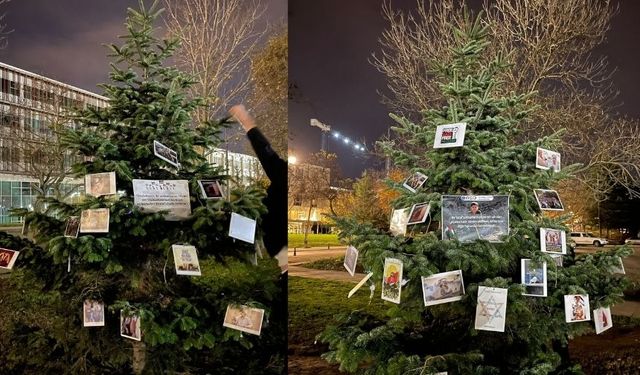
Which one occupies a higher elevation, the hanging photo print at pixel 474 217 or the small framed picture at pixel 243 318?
the hanging photo print at pixel 474 217

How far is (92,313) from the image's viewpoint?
9.07ft

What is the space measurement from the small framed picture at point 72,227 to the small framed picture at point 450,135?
1.64 metres

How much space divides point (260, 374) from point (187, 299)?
55.3 inches

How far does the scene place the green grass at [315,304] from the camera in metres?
5.05

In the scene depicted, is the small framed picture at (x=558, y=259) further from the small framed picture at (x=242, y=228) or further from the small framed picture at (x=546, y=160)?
the small framed picture at (x=242, y=228)

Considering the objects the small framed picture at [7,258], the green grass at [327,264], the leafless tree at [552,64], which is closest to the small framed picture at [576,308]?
the small framed picture at [7,258]

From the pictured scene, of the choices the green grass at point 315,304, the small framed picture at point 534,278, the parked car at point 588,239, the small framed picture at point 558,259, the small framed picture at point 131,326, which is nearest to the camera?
the small framed picture at point 534,278

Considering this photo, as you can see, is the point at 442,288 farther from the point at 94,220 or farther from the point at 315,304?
the point at 315,304

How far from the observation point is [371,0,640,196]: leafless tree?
16.9 ft

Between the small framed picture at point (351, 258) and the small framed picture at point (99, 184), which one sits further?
the small framed picture at point (99, 184)

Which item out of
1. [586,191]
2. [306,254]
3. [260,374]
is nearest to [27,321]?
[260,374]

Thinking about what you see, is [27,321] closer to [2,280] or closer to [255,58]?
[2,280]

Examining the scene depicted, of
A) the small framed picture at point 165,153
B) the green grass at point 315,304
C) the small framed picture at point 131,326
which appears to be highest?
the small framed picture at point 165,153

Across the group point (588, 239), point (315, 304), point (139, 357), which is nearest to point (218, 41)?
point (315, 304)
